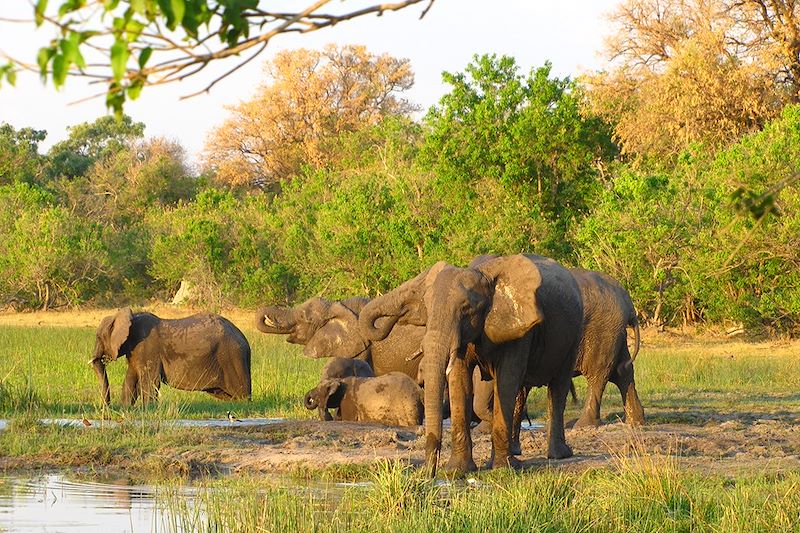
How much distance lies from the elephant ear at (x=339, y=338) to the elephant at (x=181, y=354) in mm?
920

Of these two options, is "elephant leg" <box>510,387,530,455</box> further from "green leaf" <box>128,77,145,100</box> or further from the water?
"green leaf" <box>128,77,145,100</box>

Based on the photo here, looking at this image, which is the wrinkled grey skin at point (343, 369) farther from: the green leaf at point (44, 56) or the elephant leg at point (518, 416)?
the green leaf at point (44, 56)

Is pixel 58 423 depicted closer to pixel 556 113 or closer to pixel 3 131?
pixel 556 113

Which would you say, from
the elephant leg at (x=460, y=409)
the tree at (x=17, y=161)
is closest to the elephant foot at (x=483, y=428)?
the elephant leg at (x=460, y=409)

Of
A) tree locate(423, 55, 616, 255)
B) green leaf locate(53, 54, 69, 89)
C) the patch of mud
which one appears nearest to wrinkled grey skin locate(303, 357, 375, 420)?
the patch of mud

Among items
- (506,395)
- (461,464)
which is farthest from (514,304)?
(461,464)

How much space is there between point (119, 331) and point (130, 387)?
620 millimetres

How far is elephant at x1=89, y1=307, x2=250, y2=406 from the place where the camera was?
15.1m

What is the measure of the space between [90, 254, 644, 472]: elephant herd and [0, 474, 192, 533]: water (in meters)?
1.83

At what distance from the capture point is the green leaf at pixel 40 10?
2812 mm

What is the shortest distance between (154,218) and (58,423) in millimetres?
29033

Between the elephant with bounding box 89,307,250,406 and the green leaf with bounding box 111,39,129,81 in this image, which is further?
Answer: the elephant with bounding box 89,307,250,406

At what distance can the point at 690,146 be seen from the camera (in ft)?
88.7

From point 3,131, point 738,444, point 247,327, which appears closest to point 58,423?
point 738,444
